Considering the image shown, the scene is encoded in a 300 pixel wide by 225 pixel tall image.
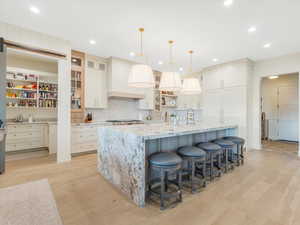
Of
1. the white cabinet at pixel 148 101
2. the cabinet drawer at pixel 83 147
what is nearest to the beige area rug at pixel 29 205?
the cabinet drawer at pixel 83 147

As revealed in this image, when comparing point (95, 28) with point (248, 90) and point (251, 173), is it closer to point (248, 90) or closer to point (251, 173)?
point (251, 173)

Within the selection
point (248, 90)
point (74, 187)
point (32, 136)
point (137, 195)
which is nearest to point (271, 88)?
point (248, 90)

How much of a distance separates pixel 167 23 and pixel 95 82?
9.40 feet

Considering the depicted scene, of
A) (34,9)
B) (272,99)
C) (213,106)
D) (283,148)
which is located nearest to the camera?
(34,9)

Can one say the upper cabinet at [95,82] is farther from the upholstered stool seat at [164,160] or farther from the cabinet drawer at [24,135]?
the upholstered stool seat at [164,160]

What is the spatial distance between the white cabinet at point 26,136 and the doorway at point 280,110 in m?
7.90

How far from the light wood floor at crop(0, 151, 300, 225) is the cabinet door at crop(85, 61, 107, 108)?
6.78ft

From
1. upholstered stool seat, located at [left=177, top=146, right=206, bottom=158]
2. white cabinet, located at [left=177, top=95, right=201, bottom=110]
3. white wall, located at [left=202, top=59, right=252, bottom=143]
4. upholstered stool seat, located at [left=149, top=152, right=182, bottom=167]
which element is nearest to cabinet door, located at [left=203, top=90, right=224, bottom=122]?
white wall, located at [left=202, top=59, right=252, bottom=143]

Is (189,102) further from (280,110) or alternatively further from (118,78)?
(280,110)

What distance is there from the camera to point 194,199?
83.5 inches

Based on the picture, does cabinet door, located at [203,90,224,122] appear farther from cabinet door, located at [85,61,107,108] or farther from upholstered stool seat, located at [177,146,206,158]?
cabinet door, located at [85,61,107,108]

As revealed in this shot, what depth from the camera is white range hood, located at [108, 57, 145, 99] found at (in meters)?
4.84

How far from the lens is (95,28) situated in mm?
3213

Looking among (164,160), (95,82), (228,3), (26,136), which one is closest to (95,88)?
(95,82)
